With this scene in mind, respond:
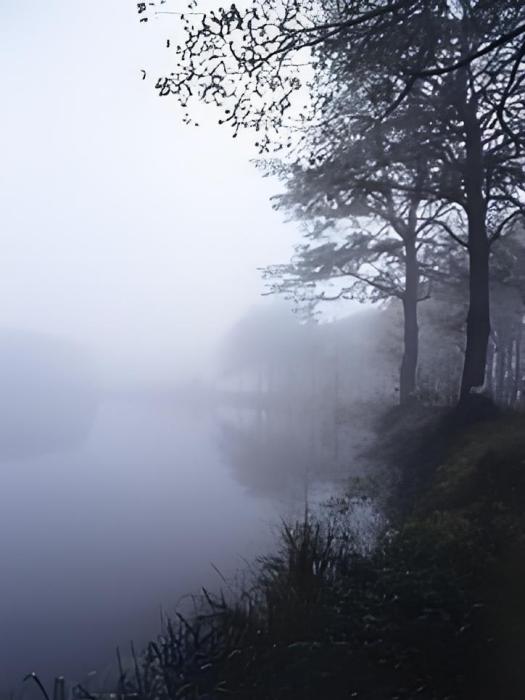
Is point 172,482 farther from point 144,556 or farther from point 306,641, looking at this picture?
point 306,641

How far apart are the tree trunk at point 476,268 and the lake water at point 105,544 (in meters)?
4.53

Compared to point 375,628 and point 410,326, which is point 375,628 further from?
point 410,326

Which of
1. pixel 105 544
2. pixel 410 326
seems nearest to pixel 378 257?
pixel 410 326

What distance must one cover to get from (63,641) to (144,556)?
258 cm

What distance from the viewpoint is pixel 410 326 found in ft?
61.6

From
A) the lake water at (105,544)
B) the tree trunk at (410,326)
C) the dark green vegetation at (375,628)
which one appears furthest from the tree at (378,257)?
the dark green vegetation at (375,628)

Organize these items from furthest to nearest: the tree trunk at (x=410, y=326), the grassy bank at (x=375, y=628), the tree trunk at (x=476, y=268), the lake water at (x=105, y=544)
→ the tree trunk at (x=410, y=326)
the tree trunk at (x=476, y=268)
the lake water at (x=105, y=544)
the grassy bank at (x=375, y=628)

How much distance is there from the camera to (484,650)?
373cm

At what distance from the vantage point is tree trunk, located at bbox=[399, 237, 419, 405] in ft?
60.4

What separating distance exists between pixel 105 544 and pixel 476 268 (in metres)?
8.25

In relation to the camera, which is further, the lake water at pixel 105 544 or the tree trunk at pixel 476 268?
the tree trunk at pixel 476 268

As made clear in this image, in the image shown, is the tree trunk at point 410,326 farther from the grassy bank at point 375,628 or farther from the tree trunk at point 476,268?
the grassy bank at point 375,628

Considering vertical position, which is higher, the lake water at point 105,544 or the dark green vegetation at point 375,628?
the dark green vegetation at point 375,628

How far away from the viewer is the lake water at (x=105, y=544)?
6504mm
